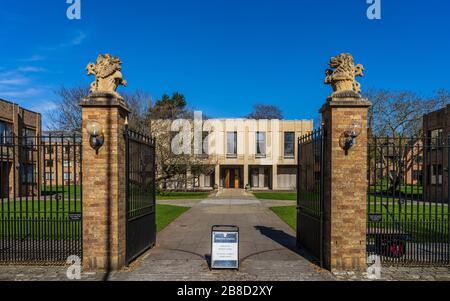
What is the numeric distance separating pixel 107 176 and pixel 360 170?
527 cm

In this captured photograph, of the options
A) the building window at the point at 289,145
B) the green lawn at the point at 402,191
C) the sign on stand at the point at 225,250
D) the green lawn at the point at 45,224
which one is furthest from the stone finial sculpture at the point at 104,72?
the building window at the point at 289,145

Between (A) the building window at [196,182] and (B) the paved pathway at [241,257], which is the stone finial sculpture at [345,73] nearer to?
(B) the paved pathway at [241,257]

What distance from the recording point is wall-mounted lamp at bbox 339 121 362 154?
23.0 ft

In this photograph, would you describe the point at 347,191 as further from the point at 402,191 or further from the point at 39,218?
the point at 402,191

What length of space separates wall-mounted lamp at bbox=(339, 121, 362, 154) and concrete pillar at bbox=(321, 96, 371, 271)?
4 centimetres

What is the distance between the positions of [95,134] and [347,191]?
5.31m

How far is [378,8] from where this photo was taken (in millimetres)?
7195

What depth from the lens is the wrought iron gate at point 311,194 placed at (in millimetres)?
7770

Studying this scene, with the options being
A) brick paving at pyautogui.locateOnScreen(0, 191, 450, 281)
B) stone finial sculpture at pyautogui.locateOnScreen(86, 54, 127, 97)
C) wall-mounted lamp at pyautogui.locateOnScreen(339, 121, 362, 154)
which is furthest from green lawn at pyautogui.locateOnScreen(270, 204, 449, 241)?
stone finial sculpture at pyautogui.locateOnScreen(86, 54, 127, 97)

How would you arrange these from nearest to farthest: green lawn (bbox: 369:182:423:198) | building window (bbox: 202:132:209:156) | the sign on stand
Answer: green lawn (bbox: 369:182:423:198)
the sign on stand
building window (bbox: 202:132:209:156)

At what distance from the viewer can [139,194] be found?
843 centimetres

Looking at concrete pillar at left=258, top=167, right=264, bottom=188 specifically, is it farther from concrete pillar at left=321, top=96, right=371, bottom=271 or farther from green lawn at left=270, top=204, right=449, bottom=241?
concrete pillar at left=321, top=96, right=371, bottom=271
